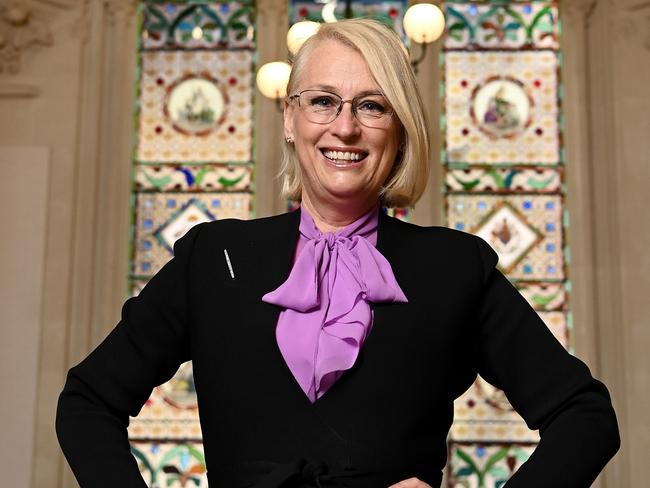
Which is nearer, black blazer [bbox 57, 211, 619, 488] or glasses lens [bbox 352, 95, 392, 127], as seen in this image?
black blazer [bbox 57, 211, 619, 488]

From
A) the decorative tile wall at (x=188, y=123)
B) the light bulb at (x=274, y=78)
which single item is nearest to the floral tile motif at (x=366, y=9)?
the decorative tile wall at (x=188, y=123)

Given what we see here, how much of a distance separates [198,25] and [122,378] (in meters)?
5.27

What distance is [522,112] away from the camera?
6258 mm

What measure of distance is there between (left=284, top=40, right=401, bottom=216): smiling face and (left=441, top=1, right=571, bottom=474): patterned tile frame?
4.44m

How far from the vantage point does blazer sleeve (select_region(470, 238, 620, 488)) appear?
1365 mm

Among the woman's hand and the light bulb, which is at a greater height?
the light bulb

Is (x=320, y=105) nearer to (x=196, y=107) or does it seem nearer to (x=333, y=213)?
(x=333, y=213)

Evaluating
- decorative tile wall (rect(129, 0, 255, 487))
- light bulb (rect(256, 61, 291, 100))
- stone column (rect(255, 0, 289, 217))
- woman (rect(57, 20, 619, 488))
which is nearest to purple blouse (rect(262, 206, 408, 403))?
woman (rect(57, 20, 619, 488))

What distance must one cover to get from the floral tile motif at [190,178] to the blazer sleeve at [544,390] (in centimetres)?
477

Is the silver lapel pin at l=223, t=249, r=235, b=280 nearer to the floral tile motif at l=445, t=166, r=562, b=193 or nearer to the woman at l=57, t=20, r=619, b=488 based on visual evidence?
the woman at l=57, t=20, r=619, b=488

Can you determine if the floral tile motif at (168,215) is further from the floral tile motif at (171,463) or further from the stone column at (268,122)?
the floral tile motif at (171,463)

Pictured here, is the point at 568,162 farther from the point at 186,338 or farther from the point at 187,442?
the point at 186,338

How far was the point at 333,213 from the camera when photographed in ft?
5.08

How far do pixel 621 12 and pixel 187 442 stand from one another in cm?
346
